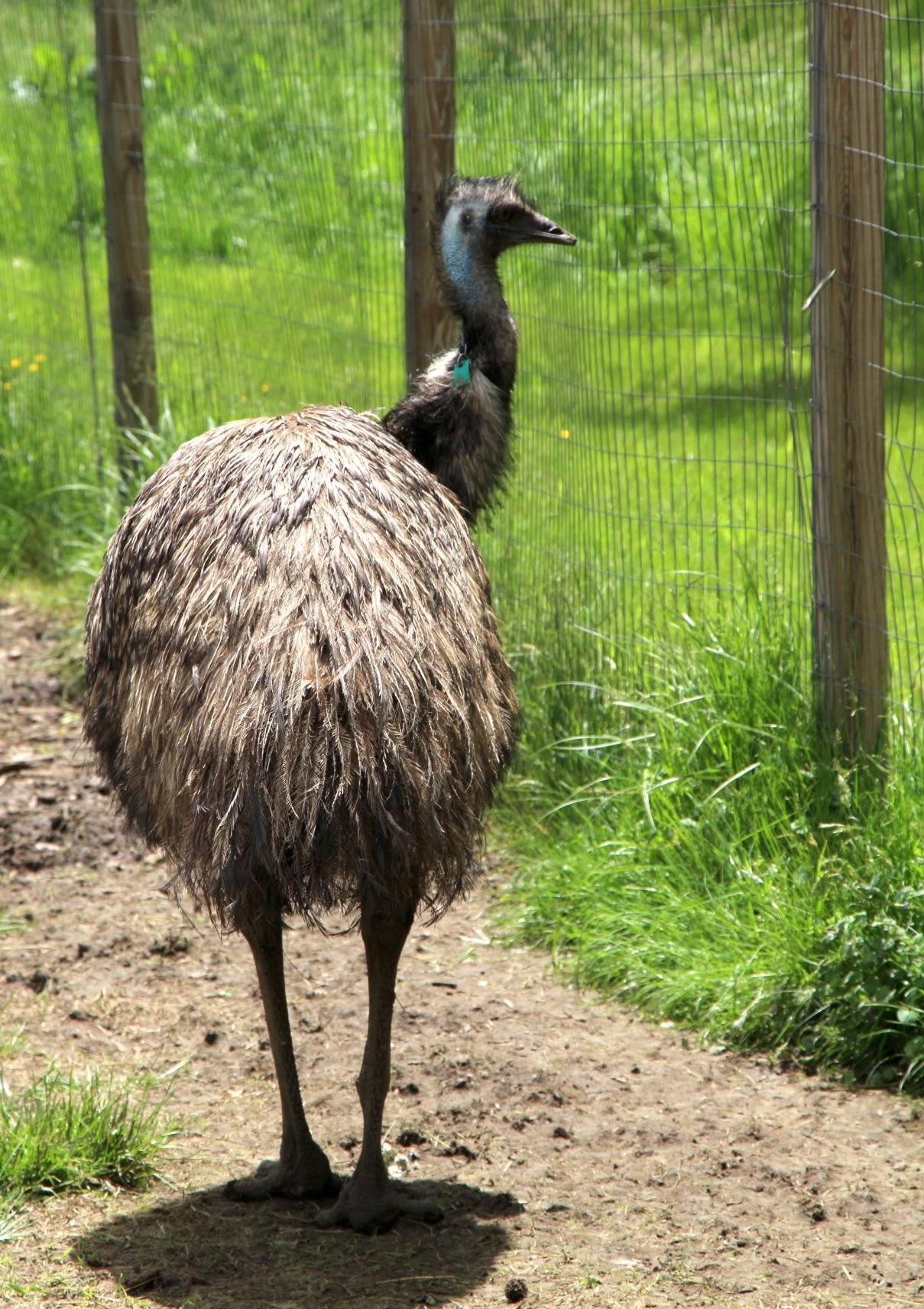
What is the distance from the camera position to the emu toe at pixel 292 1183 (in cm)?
344

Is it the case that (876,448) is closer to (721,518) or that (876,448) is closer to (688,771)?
(688,771)

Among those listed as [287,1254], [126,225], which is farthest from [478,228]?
[126,225]

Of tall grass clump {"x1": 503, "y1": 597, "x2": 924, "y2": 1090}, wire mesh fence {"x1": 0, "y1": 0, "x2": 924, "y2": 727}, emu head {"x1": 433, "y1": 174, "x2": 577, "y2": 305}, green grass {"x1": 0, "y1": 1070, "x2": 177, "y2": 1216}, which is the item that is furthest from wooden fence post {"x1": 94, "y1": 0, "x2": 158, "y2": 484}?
green grass {"x1": 0, "y1": 1070, "x2": 177, "y2": 1216}

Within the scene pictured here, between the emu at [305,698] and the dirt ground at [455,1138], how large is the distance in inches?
7.4

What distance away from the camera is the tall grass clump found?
392 cm

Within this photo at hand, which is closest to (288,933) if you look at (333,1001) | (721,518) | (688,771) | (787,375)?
(333,1001)

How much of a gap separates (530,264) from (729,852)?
2061mm

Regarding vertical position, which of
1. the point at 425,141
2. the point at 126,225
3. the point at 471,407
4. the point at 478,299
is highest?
the point at 425,141

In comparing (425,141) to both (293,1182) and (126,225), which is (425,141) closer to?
(126,225)

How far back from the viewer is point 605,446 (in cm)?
509

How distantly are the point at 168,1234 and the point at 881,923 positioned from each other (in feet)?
Answer: 5.73

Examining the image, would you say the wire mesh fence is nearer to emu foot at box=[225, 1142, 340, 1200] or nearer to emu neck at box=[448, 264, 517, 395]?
emu neck at box=[448, 264, 517, 395]

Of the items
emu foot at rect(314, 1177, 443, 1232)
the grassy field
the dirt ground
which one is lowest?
the dirt ground

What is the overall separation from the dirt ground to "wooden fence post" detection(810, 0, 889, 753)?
42.0 inches
